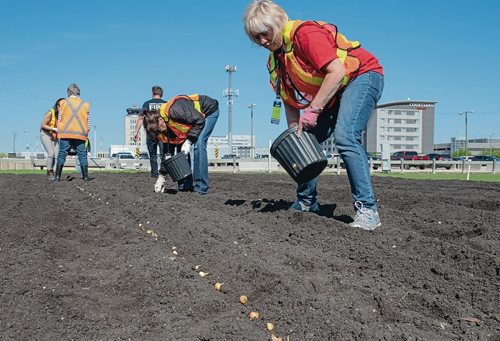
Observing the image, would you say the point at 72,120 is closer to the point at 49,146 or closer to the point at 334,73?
the point at 49,146

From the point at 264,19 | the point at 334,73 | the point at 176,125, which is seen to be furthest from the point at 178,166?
the point at 334,73

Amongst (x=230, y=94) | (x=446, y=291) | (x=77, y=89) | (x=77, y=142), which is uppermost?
(x=230, y=94)

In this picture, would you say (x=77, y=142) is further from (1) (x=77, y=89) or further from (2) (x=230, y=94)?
(2) (x=230, y=94)

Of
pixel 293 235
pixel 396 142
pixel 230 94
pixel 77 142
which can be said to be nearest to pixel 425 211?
pixel 293 235

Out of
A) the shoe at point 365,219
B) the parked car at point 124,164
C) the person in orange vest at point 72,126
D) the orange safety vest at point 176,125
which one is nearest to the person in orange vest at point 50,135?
the person in orange vest at point 72,126

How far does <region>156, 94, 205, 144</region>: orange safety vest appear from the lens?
7142mm

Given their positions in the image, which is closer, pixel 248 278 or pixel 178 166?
pixel 248 278

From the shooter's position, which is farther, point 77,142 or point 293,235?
point 77,142

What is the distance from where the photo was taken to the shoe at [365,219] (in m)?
3.86

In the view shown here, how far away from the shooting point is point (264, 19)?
4.05 metres

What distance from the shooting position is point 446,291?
2.60m

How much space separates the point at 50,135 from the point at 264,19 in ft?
27.4

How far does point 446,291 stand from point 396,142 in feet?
388

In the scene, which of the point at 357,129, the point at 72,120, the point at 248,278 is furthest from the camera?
the point at 72,120
